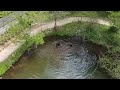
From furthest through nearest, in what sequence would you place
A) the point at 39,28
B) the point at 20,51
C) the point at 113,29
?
the point at 39,28, the point at 113,29, the point at 20,51

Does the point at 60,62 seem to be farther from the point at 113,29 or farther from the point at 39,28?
the point at 113,29

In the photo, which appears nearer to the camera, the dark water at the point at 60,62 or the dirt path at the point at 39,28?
the dark water at the point at 60,62

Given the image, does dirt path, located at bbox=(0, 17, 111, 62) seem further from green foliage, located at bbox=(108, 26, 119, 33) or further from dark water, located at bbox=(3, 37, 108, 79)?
green foliage, located at bbox=(108, 26, 119, 33)

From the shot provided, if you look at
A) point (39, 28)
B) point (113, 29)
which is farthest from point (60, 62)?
point (113, 29)

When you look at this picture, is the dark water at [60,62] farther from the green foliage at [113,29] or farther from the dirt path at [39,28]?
the green foliage at [113,29]

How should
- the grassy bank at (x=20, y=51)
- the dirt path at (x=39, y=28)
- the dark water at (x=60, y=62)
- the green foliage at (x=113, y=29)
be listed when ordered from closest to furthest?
1. the grassy bank at (x=20, y=51)
2. the dark water at (x=60, y=62)
3. the dirt path at (x=39, y=28)
4. the green foliage at (x=113, y=29)

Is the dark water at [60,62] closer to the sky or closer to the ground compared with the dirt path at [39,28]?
closer to the ground

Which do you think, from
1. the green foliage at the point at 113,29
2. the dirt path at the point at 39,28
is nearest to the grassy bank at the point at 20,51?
the dirt path at the point at 39,28

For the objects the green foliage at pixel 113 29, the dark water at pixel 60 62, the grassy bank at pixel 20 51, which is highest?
the green foliage at pixel 113 29

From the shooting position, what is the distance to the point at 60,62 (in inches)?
641

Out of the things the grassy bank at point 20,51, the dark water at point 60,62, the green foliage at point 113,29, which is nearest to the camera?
the grassy bank at point 20,51

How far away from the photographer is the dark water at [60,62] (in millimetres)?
15180

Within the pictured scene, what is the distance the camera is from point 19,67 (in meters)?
15.5
